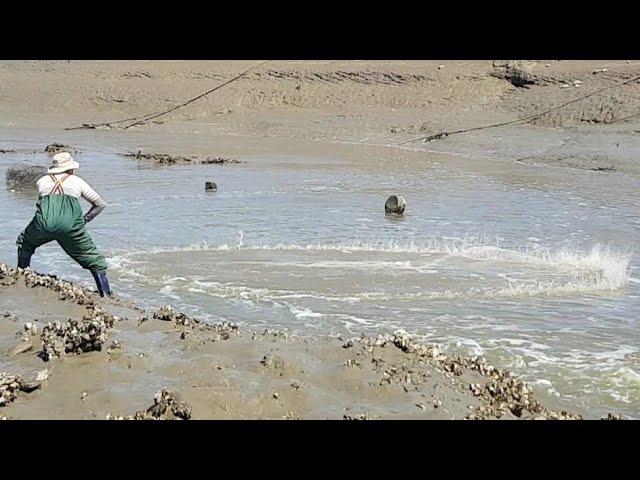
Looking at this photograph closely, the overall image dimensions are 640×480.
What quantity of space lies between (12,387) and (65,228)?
258 centimetres

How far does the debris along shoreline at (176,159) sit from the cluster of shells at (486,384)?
13.2m

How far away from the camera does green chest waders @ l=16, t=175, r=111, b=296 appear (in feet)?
20.9

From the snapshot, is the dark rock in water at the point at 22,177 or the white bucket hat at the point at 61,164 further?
the dark rock in water at the point at 22,177

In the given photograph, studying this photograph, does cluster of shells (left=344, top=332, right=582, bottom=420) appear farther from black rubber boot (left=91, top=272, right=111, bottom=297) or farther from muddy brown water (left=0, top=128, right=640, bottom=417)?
black rubber boot (left=91, top=272, right=111, bottom=297)

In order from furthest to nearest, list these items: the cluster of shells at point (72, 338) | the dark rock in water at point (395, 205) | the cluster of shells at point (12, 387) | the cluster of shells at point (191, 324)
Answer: the dark rock in water at point (395, 205) → the cluster of shells at point (191, 324) → the cluster of shells at point (72, 338) → the cluster of shells at point (12, 387)

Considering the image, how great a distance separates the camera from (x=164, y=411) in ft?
12.3

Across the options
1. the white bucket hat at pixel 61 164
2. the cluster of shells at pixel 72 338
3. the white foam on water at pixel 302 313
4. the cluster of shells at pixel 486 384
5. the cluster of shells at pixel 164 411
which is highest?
the white bucket hat at pixel 61 164

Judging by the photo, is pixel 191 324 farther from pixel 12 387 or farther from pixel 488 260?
pixel 488 260

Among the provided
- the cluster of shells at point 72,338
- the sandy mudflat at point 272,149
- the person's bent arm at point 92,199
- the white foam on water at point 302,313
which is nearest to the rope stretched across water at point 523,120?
the sandy mudflat at point 272,149

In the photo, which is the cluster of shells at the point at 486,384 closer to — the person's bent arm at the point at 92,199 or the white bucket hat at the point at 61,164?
the person's bent arm at the point at 92,199

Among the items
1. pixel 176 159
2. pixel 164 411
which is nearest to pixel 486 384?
pixel 164 411

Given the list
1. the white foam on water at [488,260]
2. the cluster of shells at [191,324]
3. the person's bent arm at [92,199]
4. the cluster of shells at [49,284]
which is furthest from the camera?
the white foam on water at [488,260]

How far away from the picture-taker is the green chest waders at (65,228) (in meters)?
6.36
